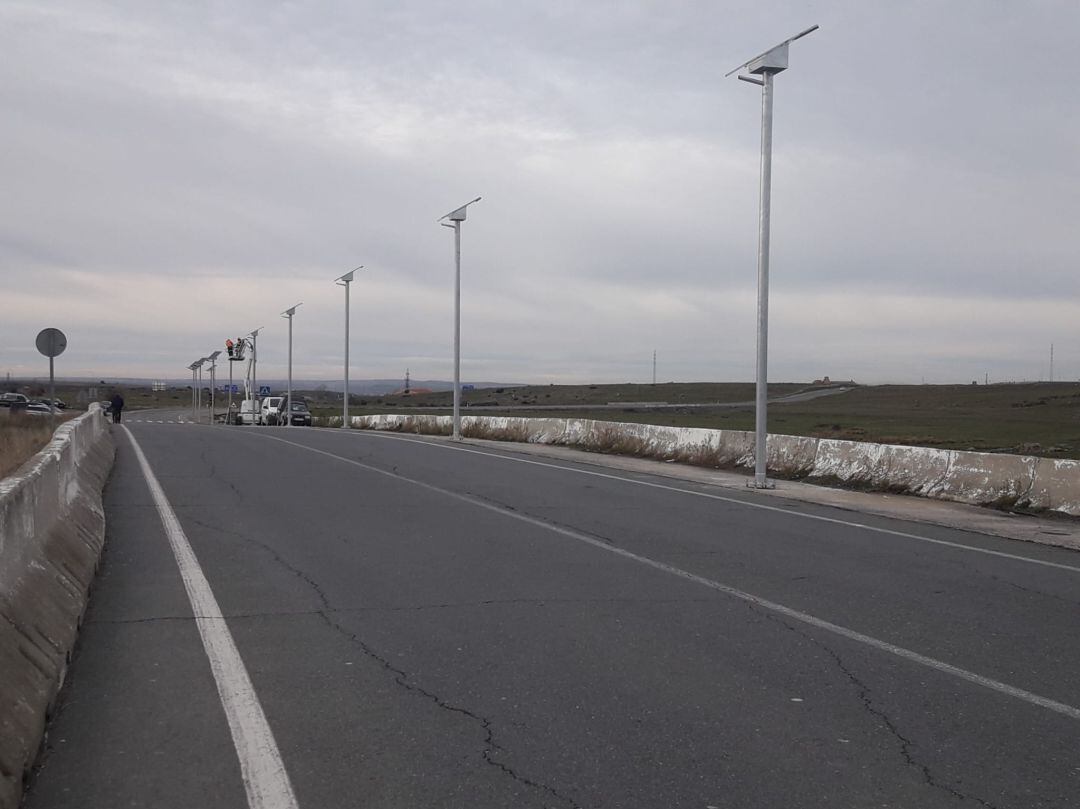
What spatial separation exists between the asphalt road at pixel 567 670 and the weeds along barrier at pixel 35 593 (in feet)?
0.66

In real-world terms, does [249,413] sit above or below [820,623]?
above

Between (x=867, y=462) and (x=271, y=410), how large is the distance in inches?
2004

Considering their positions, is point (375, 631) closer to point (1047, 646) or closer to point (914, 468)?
point (1047, 646)

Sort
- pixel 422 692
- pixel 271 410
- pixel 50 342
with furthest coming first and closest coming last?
pixel 271 410 < pixel 50 342 < pixel 422 692

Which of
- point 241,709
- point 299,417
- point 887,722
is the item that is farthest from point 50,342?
point 299,417

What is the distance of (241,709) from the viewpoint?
5.72 meters

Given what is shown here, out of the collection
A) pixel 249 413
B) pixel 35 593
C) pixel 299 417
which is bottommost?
pixel 299 417

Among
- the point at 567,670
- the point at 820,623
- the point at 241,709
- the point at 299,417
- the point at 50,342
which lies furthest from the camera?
the point at 299,417

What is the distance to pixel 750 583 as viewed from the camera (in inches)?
366

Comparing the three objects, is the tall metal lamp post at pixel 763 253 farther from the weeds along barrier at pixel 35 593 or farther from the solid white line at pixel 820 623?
the weeds along barrier at pixel 35 593

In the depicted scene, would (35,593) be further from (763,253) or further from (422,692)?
(763,253)

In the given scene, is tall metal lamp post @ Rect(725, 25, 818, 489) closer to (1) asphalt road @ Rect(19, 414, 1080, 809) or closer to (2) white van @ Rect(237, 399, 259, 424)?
(1) asphalt road @ Rect(19, 414, 1080, 809)

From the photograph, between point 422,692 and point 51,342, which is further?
point 51,342

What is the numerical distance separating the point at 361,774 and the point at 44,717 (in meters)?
1.74
